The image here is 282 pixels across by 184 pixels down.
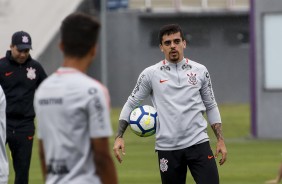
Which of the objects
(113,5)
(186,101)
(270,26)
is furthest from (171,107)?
(113,5)

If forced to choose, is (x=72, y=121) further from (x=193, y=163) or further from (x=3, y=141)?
(x=193, y=163)

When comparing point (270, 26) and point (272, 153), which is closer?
point (272, 153)

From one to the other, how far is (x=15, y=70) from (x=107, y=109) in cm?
665

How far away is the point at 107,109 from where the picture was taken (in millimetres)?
6258

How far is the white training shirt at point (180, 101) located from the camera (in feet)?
33.1

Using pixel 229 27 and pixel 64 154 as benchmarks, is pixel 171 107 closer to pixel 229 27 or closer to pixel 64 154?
pixel 64 154

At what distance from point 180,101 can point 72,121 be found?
12.7 feet

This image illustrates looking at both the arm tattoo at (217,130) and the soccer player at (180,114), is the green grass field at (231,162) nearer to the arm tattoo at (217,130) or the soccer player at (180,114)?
the arm tattoo at (217,130)

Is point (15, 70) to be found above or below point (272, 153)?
above

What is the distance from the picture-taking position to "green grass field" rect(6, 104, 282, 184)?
→ 1753cm

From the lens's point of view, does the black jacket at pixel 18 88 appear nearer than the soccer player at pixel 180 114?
No

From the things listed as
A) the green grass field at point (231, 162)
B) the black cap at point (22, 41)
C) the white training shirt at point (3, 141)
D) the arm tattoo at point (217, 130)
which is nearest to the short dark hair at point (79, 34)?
the white training shirt at point (3, 141)

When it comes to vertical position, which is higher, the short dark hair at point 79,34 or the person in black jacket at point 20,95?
the short dark hair at point 79,34

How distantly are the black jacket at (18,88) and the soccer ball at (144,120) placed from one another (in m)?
2.46
